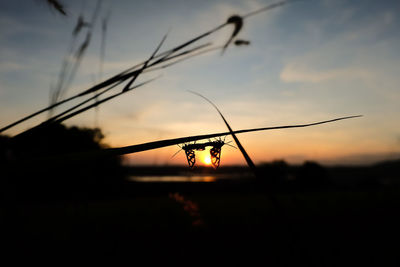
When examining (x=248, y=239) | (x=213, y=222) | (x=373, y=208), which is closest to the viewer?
(x=248, y=239)

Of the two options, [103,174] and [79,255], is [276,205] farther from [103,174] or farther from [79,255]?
[103,174]

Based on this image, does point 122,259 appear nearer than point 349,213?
Yes

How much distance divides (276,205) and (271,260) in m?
4.87

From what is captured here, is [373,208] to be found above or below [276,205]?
below

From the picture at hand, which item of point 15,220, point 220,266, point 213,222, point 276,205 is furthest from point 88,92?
point 213,222

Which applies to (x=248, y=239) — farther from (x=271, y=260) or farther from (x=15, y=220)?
(x=15, y=220)

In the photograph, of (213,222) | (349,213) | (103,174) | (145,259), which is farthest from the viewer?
(103,174)

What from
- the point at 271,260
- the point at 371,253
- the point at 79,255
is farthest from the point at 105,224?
the point at 371,253

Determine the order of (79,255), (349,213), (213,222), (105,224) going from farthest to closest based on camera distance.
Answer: (349,213), (213,222), (105,224), (79,255)

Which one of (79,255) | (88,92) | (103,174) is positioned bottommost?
(79,255)

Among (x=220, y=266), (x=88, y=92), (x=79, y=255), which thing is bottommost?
(x=220, y=266)

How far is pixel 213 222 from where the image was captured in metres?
6.55

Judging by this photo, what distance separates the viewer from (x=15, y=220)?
1.82 ft

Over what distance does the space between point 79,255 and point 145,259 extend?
3.77 feet
